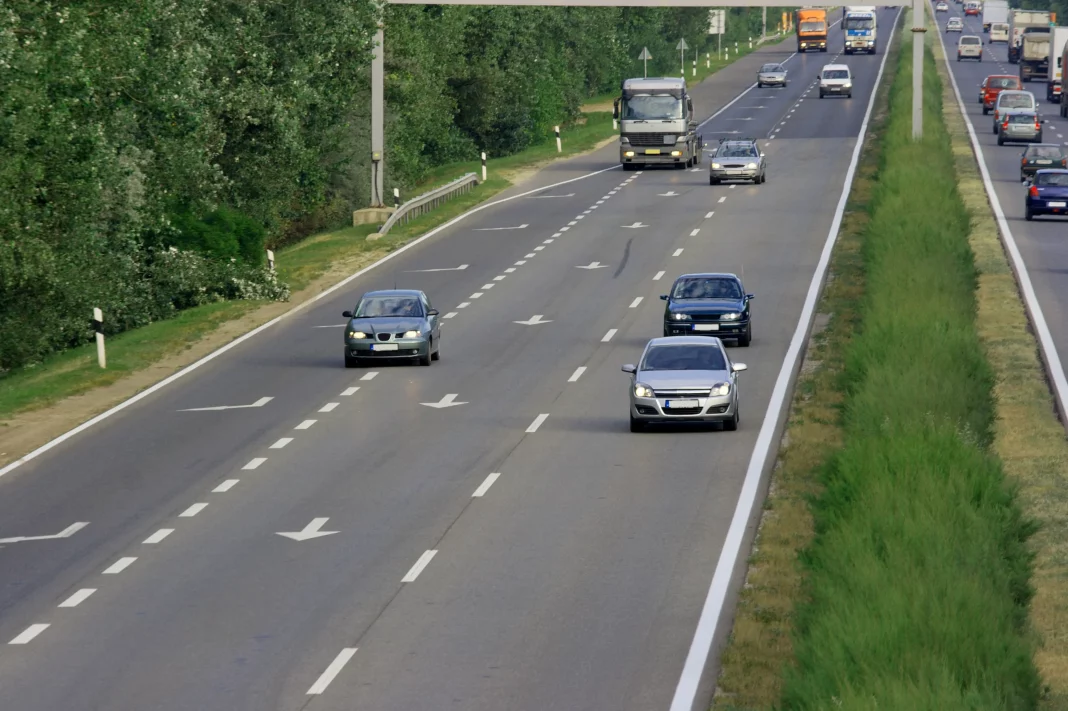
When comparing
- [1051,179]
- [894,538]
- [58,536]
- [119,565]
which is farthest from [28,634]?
[1051,179]

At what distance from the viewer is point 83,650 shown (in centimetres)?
1630

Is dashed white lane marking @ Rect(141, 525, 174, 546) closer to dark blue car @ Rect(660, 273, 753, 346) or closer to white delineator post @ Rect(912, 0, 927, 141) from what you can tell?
dark blue car @ Rect(660, 273, 753, 346)

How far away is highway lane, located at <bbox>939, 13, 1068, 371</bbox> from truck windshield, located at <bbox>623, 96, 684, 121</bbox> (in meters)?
11.1

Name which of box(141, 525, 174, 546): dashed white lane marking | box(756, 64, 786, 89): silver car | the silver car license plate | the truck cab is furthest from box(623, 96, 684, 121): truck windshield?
box(141, 525, 174, 546): dashed white lane marking

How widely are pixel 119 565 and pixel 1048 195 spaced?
128 feet

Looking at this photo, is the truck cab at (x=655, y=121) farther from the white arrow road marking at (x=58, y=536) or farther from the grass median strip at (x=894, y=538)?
the white arrow road marking at (x=58, y=536)

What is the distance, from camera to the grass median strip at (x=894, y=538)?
12.8 meters

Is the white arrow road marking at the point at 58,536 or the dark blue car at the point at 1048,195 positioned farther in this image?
the dark blue car at the point at 1048,195

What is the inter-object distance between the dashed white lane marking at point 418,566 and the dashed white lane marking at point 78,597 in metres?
3.03

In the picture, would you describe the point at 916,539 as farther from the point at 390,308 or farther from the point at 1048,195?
the point at 1048,195

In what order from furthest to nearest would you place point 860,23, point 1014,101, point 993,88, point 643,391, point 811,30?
point 811,30, point 860,23, point 993,88, point 1014,101, point 643,391

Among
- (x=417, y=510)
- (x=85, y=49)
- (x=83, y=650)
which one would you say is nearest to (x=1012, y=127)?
(x=85, y=49)

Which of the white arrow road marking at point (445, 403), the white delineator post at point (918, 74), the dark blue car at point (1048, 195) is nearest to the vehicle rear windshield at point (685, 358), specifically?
the white arrow road marking at point (445, 403)

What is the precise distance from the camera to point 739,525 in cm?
2081
